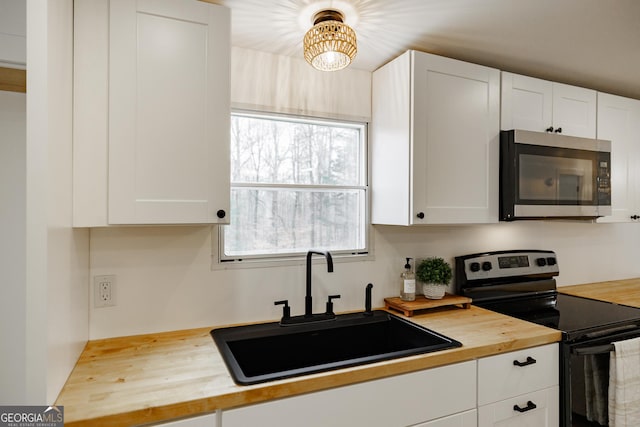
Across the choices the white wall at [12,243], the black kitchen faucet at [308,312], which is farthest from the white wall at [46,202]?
the black kitchen faucet at [308,312]

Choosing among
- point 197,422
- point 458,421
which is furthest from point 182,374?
point 458,421

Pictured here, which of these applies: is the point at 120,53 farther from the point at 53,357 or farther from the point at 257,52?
the point at 53,357

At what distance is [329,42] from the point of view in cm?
140

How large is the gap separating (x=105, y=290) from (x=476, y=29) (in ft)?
6.62

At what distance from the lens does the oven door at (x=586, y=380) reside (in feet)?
5.41

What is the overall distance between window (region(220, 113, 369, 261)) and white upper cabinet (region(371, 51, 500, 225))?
5.8 inches

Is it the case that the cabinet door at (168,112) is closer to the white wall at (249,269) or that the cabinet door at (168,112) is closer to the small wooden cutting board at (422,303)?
the white wall at (249,269)

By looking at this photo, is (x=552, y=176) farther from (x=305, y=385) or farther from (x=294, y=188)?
(x=305, y=385)

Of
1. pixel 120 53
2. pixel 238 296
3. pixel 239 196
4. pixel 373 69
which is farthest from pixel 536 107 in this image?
pixel 120 53

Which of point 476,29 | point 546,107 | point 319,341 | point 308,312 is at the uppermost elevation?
point 476,29

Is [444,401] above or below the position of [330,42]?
below

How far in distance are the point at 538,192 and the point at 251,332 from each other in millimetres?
1714

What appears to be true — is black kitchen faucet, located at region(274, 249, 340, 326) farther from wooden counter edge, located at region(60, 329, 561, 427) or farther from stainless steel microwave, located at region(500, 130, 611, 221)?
stainless steel microwave, located at region(500, 130, 611, 221)

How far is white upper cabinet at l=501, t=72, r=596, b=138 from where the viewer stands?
2037 millimetres
